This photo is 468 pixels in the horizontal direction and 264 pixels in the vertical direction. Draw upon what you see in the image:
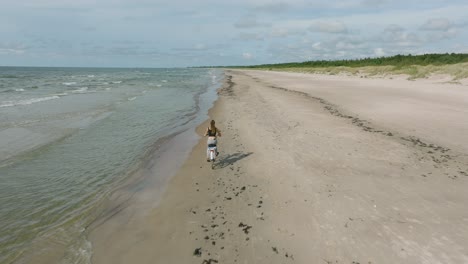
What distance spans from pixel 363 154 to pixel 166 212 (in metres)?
7.78

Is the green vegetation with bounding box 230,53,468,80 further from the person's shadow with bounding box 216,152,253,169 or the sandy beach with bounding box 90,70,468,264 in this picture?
the person's shadow with bounding box 216,152,253,169

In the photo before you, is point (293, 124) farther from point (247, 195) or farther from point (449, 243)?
point (449, 243)

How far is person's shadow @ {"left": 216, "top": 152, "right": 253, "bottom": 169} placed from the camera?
1189 centimetres

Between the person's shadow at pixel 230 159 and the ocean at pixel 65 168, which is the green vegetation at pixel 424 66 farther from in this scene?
the person's shadow at pixel 230 159

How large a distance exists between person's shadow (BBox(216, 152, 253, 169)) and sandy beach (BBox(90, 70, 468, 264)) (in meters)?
0.04

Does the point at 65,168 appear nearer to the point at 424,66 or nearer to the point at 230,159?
the point at 230,159

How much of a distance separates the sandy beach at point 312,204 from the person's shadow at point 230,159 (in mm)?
39

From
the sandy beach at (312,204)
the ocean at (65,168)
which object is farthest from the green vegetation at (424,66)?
the ocean at (65,168)

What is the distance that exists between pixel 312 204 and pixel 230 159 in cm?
478

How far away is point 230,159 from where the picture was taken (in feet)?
40.9

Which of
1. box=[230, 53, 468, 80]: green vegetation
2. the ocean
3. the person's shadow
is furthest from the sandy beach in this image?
box=[230, 53, 468, 80]: green vegetation

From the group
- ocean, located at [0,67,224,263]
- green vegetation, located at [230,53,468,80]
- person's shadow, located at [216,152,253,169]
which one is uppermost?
Answer: green vegetation, located at [230,53,468,80]

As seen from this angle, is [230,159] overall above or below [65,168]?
above

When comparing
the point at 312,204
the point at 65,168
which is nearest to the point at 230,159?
the point at 312,204
